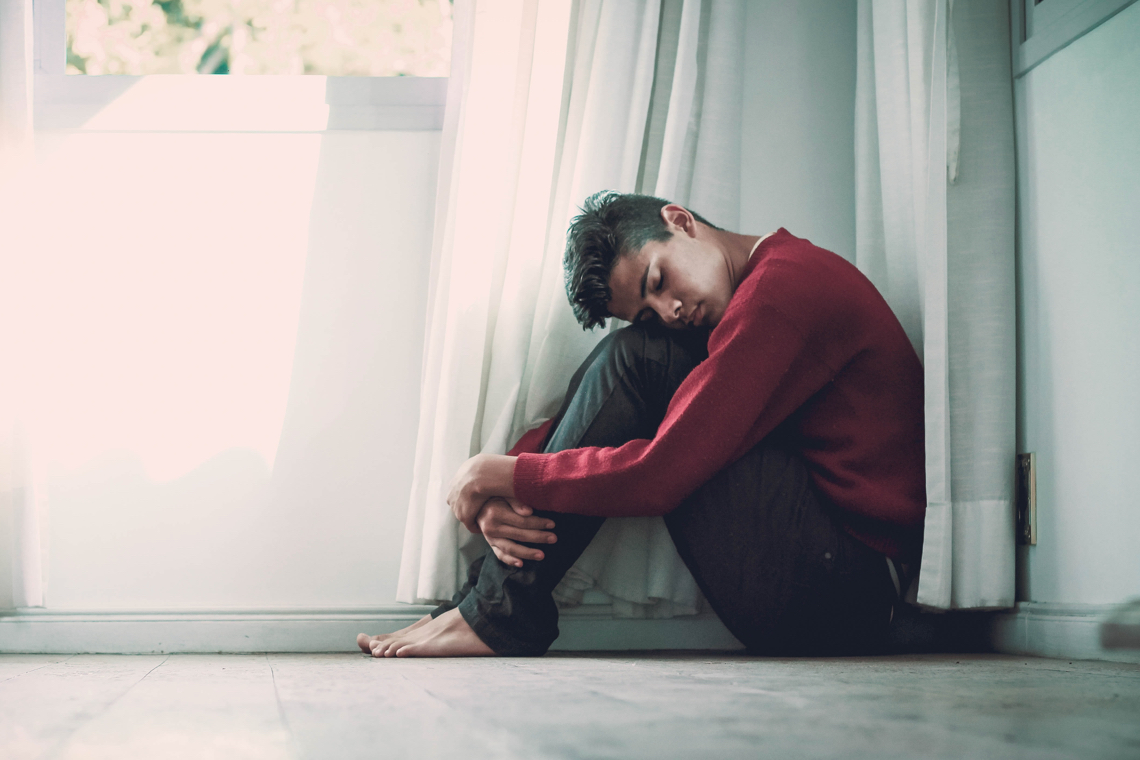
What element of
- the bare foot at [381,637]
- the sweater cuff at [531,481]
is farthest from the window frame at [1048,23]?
the bare foot at [381,637]

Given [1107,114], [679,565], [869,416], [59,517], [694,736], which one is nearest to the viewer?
[694,736]

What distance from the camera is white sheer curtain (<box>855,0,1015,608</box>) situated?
1128 millimetres

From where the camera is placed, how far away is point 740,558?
3.64ft

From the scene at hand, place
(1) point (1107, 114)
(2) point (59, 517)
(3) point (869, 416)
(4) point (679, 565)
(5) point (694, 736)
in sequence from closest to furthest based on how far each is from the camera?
(5) point (694, 736) → (1) point (1107, 114) → (3) point (869, 416) → (4) point (679, 565) → (2) point (59, 517)

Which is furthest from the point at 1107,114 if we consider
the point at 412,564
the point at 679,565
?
the point at 412,564

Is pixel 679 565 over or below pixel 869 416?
below

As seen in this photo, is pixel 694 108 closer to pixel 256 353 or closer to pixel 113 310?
pixel 256 353

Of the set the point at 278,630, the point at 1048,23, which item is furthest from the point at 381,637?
the point at 1048,23

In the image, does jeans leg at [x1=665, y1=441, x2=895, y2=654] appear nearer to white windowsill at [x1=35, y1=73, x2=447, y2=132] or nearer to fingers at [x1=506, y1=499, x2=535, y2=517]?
fingers at [x1=506, y1=499, x2=535, y2=517]

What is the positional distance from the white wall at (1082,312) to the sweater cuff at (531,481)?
0.73 m

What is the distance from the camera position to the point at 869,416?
116 centimetres

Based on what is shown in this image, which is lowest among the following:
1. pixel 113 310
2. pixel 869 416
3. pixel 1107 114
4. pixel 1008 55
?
pixel 869 416

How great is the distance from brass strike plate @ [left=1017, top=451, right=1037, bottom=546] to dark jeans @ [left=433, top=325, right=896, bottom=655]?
Answer: 8.6 inches

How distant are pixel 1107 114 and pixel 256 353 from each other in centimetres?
151
